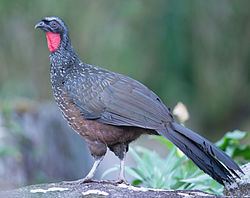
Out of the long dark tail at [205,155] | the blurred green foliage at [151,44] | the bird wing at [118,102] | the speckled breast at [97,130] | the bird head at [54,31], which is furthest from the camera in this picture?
the blurred green foliage at [151,44]

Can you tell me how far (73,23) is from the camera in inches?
615

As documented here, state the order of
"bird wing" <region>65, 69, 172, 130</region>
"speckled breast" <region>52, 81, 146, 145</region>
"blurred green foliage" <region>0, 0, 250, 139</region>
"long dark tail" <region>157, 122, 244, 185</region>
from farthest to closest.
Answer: "blurred green foliage" <region>0, 0, 250, 139</region>, "speckled breast" <region>52, 81, 146, 145</region>, "bird wing" <region>65, 69, 172, 130</region>, "long dark tail" <region>157, 122, 244, 185</region>

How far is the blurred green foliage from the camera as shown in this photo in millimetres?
15703

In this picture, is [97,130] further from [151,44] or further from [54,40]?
[151,44]

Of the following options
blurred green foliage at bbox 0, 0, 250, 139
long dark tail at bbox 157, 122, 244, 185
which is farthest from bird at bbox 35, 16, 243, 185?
blurred green foliage at bbox 0, 0, 250, 139

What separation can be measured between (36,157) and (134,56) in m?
4.97

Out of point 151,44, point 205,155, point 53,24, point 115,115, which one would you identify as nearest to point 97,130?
point 115,115

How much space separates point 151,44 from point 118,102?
992cm

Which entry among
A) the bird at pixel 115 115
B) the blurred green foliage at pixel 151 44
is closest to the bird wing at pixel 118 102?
the bird at pixel 115 115

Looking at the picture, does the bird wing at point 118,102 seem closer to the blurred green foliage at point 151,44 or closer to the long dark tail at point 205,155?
the long dark tail at point 205,155

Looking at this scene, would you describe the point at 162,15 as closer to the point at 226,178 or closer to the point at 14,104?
the point at 14,104

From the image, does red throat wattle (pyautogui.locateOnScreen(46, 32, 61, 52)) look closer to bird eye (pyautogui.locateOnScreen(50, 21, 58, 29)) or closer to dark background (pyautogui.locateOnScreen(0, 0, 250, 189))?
bird eye (pyautogui.locateOnScreen(50, 21, 58, 29))

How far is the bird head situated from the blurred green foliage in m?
8.29

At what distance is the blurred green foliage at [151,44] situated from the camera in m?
15.7
